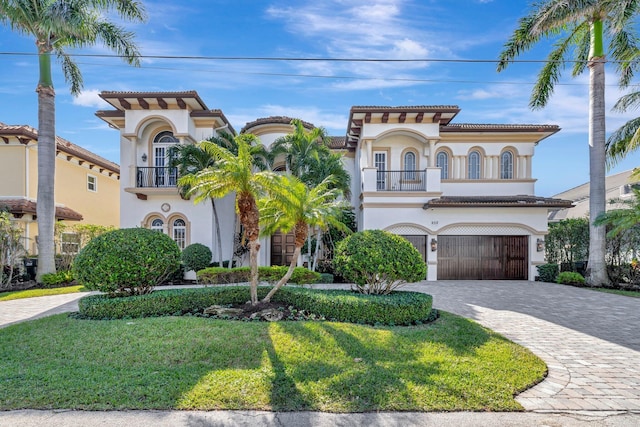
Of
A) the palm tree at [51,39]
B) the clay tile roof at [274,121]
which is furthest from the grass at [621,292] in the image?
the palm tree at [51,39]

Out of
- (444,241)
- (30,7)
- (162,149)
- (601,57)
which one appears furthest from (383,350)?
(30,7)

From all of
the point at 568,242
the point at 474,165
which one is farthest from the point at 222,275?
the point at 568,242

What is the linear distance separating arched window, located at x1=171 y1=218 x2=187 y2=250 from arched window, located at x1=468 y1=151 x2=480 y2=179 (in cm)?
1548

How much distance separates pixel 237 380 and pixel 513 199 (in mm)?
16458

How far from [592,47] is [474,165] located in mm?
6811

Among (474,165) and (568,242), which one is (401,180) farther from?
(568,242)

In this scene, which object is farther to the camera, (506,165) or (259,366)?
(506,165)

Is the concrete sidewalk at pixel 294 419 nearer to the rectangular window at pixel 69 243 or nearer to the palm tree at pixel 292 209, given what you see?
the palm tree at pixel 292 209

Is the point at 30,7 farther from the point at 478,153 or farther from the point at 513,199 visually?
the point at 513,199

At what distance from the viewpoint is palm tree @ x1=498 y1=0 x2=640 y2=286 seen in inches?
517

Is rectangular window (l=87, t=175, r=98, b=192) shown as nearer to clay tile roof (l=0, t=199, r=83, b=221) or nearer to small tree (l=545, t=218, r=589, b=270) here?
clay tile roof (l=0, t=199, r=83, b=221)

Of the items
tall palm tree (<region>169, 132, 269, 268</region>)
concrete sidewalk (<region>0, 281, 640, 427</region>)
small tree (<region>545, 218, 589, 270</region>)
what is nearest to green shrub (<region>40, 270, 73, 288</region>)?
concrete sidewalk (<region>0, 281, 640, 427</region>)

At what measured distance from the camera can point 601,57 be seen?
1382cm

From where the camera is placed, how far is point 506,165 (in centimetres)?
1789
